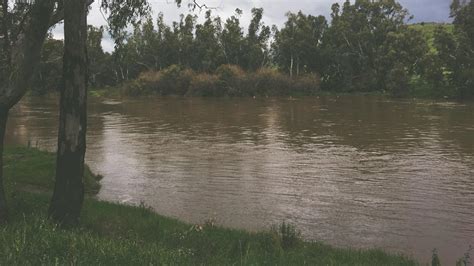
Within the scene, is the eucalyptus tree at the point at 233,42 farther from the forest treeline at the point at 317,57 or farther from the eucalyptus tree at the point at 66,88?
the eucalyptus tree at the point at 66,88

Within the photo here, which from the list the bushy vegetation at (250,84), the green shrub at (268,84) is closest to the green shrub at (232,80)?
the bushy vegetation at (250,84)

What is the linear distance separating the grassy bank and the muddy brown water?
3.17m

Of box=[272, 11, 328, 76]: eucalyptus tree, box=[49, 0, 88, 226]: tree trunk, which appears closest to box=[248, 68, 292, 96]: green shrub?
box=[272, 11, 328, 76]: eucalyptus tree

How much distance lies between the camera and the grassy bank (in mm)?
7250

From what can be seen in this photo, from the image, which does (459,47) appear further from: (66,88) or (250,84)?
(66,88)

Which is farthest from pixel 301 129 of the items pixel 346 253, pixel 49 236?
pixel 49 236

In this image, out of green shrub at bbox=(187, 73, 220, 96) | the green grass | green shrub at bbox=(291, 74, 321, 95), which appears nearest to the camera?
the green grass

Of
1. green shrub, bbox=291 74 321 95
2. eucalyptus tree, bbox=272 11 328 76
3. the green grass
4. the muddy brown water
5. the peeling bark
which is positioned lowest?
the muddy brown water

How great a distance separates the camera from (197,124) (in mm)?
47562

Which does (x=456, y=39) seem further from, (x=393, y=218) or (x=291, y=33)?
(x=393, y=218)

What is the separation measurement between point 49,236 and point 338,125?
3924 cm

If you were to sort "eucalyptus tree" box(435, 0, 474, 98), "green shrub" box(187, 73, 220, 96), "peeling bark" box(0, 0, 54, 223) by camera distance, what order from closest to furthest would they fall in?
"peeling bark" box(0, 0, 54, 223) → "eucalyptus tree" box(435, 0, 474, 98) → "green shrub" box(187, 73, 220, 96)

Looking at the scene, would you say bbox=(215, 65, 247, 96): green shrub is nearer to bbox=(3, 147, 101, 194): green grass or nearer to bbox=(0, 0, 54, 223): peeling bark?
bbox=(3, 147, 101, 194): green grass

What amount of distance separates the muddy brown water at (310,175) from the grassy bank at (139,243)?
10.4 ft
